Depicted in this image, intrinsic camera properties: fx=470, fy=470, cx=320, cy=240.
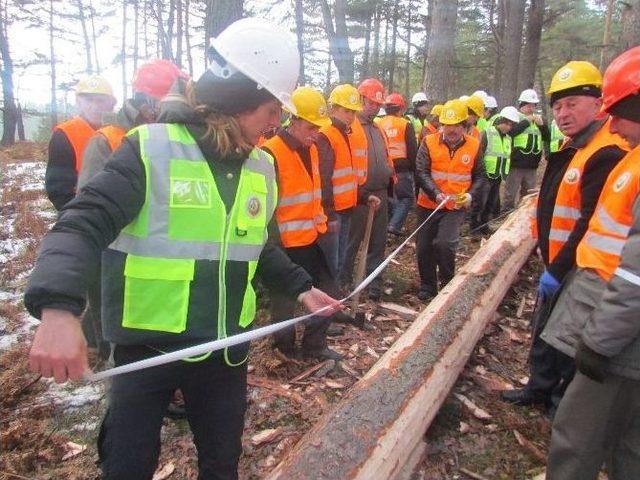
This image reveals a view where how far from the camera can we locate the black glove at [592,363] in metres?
2.08

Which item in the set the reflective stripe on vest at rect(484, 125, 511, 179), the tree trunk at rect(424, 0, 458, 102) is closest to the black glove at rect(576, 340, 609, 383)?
the reflective stripe on vest at rect(484, 125, 511, 179)

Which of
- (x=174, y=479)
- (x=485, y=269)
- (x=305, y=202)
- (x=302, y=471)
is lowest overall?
(x=174, y=479)

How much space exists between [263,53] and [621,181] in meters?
1.73

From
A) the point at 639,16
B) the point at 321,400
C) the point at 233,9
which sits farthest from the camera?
the point at 639,16

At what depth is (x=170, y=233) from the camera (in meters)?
1.61

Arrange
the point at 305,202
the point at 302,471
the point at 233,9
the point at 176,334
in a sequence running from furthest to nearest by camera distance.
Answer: the point at 233,9
the point at 305,202
the point at 302,471
the point at 176,334

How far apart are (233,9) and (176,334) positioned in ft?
18.2

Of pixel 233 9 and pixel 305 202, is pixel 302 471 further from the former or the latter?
pixel 233 9

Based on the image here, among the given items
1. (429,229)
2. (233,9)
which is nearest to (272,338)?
(429,229)

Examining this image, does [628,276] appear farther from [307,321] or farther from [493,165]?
[493,165]

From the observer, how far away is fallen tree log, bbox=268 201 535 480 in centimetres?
222

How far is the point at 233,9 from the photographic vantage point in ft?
19.9

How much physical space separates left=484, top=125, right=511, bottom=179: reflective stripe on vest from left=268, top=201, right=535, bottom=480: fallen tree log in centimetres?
439

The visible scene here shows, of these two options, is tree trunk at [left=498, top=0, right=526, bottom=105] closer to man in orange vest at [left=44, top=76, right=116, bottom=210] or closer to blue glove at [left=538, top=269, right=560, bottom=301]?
blue glove at [left=538, top=269, right=560, bottom=301]
